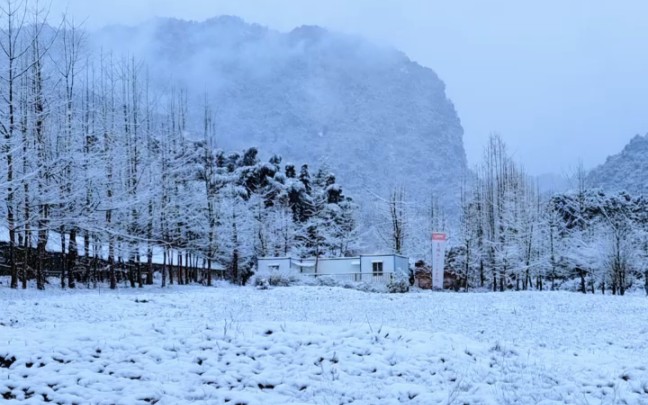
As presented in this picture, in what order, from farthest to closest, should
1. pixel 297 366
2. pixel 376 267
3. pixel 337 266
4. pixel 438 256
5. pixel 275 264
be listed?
pixel 275 264 < pixel 337 266 < pixel 376 267 < pixel 438 256 < pixel 297 366

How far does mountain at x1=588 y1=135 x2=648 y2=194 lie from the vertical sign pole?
134 feet

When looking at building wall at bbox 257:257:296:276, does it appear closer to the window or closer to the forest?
the forest

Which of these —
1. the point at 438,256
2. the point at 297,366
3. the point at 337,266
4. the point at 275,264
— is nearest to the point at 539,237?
the point at 438,256

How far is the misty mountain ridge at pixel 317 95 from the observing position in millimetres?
116375

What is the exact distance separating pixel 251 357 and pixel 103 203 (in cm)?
1232

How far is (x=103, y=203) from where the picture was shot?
61.0 ft

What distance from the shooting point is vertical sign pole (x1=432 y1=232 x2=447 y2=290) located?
96.4 feet

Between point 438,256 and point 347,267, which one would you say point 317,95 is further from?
point 438,256

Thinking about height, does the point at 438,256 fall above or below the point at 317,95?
below

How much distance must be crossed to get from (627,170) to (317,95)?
8991 cm

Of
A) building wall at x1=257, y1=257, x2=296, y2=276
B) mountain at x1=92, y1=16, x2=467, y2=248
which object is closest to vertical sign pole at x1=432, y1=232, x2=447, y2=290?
building wall at x1=257, y1=257, x2=296, y2=276

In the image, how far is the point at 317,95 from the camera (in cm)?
14475

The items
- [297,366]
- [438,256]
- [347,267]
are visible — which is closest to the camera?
[297,366]

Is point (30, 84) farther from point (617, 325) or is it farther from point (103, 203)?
point (617, 325)
